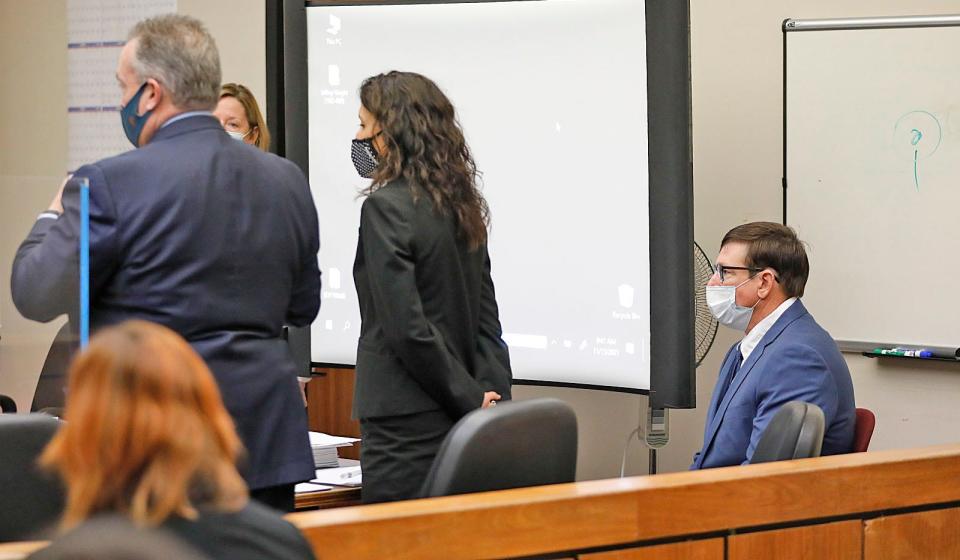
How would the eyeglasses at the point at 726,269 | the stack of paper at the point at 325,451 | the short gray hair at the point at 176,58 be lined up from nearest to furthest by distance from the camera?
the short gray hair at the point at 176,58, the stack of paper at the point at 325,451, the eyeglasses at the point at 726,269

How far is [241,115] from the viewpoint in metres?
3.40

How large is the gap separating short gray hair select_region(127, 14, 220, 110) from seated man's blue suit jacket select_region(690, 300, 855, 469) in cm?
148

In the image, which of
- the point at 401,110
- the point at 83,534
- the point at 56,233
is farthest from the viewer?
the point at 401,110

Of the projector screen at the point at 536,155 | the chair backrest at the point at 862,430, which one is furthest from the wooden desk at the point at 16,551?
the projector screen at the point at 536,155

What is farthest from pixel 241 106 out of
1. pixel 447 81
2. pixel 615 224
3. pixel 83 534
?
pixel 83 534

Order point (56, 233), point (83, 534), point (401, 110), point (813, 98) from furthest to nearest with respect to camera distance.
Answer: point (813, 98) → point (401, 110) → point (56, 233) → point (83, 534)

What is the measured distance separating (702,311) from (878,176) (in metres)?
0.71

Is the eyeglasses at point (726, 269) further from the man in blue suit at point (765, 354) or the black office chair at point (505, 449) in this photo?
the black office chair at point (505, 449)

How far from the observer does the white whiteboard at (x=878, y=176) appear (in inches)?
148

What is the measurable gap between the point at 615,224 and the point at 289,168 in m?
1.69

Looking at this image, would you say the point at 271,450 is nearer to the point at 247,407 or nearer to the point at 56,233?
the point at 247,407

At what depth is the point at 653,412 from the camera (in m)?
3.67

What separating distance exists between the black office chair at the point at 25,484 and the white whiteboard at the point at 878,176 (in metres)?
2.75

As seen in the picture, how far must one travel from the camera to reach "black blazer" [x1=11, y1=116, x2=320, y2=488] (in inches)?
75.6
